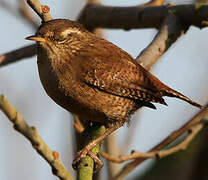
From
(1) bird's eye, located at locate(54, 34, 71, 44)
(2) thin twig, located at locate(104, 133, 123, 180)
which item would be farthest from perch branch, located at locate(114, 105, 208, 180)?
(1) bird's eye, located at locate(54, 34, 71, 44)

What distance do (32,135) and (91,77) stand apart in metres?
1.33

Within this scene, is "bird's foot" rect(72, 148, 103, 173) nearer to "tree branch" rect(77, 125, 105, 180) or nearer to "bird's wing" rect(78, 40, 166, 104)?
"tree branch" rect(77, 125, 105, 180)

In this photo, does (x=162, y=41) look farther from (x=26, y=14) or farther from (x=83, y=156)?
(x=26, y=14)

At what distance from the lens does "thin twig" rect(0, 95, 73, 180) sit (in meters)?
2.24

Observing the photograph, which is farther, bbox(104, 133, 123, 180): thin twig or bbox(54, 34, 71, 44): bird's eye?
bbox(104, 133, 123, 180): thin twig

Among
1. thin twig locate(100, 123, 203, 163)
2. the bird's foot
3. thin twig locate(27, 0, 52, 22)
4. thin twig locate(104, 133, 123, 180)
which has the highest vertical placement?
thin twig locate(27, 0, 52, 22)

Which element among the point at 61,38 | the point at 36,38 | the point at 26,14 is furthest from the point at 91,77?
the point at 26,14

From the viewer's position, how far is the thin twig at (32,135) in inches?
88.1

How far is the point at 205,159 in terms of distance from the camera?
5.11 m

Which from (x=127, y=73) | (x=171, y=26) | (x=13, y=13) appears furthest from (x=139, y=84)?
(x=13, y=13)

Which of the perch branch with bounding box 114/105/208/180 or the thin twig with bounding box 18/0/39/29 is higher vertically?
the thin twig with bounding box 18/0/39/29

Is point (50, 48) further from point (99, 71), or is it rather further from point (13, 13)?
point (13, 13)

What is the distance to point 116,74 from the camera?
12.4ft

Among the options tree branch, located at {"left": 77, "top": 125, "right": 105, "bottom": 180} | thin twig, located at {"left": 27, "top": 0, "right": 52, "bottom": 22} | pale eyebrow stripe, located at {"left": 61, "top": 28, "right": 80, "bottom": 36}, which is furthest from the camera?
pale eyebrow stripe, located at {"left": 61, "top": 28, "right": 80, "bottom": 36}
